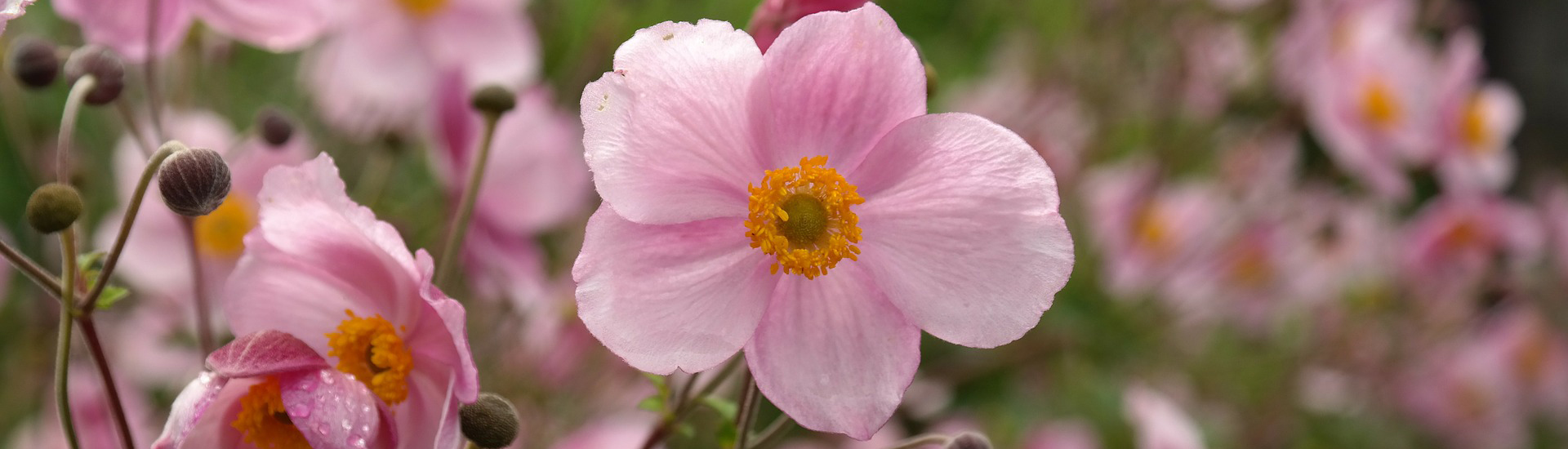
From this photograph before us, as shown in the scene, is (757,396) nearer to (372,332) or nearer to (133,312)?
(372,332)

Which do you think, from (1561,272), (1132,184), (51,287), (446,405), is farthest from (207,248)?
(1561,272)

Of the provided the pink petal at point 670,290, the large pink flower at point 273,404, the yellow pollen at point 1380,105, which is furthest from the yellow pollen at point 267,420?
the yellow pollen at point 1380,105

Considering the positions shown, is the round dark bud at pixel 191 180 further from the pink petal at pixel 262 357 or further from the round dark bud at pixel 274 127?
the round dark bud at pixel 274 127

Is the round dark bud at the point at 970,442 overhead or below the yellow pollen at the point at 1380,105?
overhead

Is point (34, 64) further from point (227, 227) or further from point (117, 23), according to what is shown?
point (227, 227)

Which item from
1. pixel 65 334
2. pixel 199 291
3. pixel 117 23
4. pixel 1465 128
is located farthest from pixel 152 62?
pixel 1465 128

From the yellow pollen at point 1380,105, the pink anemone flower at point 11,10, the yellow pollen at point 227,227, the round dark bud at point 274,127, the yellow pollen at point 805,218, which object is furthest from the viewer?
the yellow pollen at point 1380,105

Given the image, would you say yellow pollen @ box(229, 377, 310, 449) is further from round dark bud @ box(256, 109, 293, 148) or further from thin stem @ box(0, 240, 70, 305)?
round dark bud @ box(256, 109, 293, 148)
